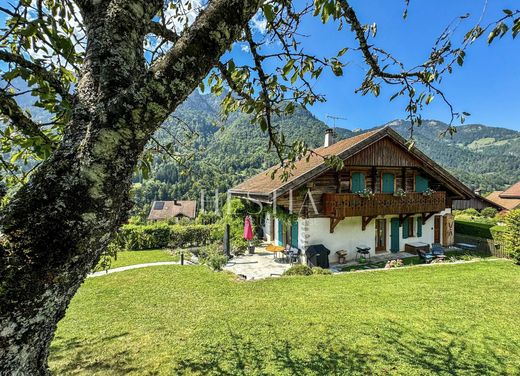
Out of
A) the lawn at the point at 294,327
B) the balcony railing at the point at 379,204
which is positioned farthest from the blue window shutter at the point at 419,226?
the lawn at the point at 294,327

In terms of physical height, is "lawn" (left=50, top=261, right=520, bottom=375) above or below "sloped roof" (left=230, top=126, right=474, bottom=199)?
below

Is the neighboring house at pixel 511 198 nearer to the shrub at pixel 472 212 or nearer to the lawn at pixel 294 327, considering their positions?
the shrub at pixel 472 212

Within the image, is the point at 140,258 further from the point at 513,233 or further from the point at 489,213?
the point at 489,213

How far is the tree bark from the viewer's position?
3.06 ft

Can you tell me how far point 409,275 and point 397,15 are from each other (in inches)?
373

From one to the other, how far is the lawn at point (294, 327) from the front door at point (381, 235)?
6.65m

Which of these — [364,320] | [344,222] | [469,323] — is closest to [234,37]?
[364,320]

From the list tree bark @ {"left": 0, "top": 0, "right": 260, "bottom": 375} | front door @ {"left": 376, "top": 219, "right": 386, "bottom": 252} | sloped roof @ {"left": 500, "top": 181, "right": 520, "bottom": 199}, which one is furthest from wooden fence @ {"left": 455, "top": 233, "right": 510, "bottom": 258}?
sloped roof @ {"left": 500, "top": 181, "right": 520, "bottom": 199}

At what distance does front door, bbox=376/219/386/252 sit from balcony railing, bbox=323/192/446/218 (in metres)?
1.38

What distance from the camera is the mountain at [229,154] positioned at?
4231 millimetres

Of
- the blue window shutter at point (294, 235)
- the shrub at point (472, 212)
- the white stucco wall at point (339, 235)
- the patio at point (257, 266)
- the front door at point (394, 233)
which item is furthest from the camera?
the shrub at point (472, 212)

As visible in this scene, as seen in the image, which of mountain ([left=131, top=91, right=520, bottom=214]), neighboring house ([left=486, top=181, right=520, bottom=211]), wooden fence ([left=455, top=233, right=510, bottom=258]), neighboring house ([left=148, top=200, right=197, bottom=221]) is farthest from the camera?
neighboring house ([left=148, top=200, right=197, bottom=221])

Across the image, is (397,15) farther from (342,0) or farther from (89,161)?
(89,161)

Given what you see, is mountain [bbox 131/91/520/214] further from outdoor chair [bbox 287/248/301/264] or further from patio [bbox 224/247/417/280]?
outdoor chair [bbox 287/248/301/264]
